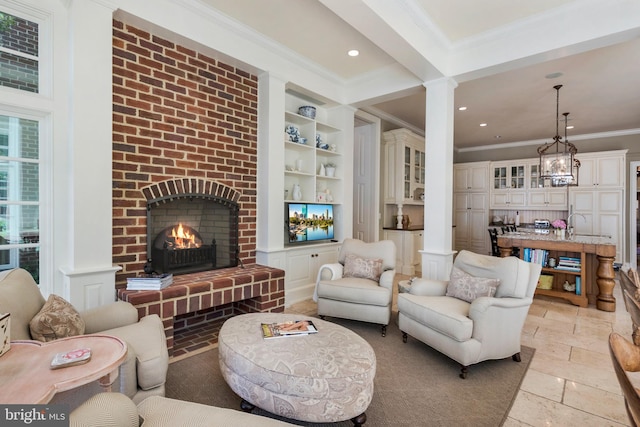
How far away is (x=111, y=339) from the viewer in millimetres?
1510

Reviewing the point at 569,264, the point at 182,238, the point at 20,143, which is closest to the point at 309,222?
the point at 182,238

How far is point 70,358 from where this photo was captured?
1277 mm

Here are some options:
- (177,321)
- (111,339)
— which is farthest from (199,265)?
(111,339)

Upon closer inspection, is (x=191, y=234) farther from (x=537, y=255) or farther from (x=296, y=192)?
(x=537, y=255)

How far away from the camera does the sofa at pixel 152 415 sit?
39.7 inches

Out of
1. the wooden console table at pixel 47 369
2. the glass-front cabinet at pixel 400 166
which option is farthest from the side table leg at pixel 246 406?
the glass-front cabinet at pixel 400 166

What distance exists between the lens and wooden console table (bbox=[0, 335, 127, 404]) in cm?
109

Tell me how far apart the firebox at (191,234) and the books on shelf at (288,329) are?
1.41 meters

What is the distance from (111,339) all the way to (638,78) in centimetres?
613

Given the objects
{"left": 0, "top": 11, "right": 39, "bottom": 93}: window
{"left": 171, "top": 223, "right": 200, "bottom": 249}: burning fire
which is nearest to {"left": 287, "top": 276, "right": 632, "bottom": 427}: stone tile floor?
{"left": 171, "top": 223, "right": 200, "bottom": 249}: burning fire

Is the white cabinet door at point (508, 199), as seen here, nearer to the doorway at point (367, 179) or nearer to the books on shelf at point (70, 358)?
→ the doorway at point (367, 179)

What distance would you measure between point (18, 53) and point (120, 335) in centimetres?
212

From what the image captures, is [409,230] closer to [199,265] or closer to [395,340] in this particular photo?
[395,340]

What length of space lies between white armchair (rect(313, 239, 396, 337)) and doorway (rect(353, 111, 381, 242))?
1952mm
